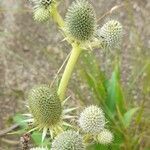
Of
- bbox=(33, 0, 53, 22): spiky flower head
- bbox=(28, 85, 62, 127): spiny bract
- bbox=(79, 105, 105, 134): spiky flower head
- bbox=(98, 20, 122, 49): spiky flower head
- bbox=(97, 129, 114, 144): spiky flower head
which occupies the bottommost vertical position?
bbox=(97, 129, 114, 144): spiky flower head

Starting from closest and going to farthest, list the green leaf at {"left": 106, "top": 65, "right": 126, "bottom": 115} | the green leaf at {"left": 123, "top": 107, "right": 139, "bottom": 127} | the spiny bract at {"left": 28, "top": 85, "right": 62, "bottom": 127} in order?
1. the spiny bract at {"left": 28, "top": 85, "right": 62, "bottom": 127}
2. the green leaf at {"left": 123, "top": 107, "right": 139, "bottom": 127}
3. the green leaf at {"left": 106, "top": 65, "right": 126, "bottom": 115}

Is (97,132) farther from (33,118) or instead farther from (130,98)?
(130,98)

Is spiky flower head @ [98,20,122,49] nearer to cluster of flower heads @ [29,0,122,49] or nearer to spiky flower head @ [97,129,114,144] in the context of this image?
cluster of flower heads @ [29,0,122,49]

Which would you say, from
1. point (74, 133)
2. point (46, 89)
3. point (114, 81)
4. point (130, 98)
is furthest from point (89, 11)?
point (130, 98)

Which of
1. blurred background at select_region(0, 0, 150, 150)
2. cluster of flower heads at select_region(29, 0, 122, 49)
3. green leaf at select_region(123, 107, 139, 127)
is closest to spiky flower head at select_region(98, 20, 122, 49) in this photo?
cluster of flower heads at select_region(29, 0, 122, 49)

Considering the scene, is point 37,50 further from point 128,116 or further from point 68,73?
point 68,73

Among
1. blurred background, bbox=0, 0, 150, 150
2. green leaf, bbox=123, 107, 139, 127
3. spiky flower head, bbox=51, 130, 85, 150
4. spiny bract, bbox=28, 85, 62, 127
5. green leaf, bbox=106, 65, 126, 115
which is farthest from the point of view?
blurred background, bbox=0, 0, 150, 150
